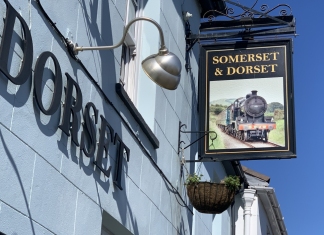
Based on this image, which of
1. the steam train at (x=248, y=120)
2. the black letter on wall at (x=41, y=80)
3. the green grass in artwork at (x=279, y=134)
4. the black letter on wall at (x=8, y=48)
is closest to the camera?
the black letter on wall at (x=8, y=48)

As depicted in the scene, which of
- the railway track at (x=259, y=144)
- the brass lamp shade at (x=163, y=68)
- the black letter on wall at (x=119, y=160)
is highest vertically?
the railway track at (x=259, y=144)

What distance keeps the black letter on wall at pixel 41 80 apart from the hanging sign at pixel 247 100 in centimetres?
424

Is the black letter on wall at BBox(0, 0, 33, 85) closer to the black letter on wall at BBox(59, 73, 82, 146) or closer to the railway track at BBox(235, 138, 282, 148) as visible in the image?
the black letter on wall at BBox(59, 73, 82, 146)

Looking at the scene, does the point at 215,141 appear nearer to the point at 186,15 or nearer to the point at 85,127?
the point at 186,15

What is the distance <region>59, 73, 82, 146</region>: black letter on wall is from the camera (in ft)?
18.2

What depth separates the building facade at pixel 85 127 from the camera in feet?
15.7

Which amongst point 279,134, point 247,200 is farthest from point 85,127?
point 247,200

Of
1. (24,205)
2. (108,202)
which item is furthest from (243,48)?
(24,205)

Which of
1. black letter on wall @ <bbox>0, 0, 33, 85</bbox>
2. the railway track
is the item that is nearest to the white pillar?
the railway track

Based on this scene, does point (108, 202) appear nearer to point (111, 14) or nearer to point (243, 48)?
point (111, 14)

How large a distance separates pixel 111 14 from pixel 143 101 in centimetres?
172

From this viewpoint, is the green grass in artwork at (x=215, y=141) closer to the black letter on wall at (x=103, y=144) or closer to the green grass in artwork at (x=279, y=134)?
the green grass in artwork at (x=279, y=134)

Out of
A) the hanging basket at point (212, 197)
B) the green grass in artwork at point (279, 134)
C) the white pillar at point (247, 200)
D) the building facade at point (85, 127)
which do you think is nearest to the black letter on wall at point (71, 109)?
the building facade at point (85, 127)

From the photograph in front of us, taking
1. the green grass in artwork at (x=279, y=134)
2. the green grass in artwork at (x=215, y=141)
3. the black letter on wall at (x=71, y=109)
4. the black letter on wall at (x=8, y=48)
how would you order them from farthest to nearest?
the green grass in artwork at (x=215, y=141)
the green grass in artwork at (x=279, y=134)
the black letter on wall at (x=71, y=109)
the black letter on wall at (x=8, y=48)
